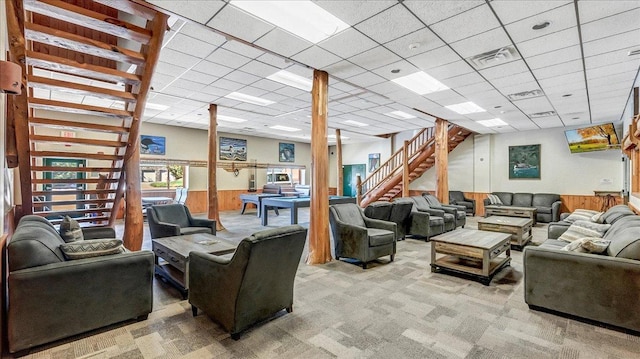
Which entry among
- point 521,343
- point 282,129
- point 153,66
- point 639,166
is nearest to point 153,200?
point 282,129

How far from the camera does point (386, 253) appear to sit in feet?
14.6

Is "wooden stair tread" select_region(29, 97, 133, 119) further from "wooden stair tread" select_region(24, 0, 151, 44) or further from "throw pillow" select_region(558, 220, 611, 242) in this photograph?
"throw pillow" select_region(558, 220, 611, 242)


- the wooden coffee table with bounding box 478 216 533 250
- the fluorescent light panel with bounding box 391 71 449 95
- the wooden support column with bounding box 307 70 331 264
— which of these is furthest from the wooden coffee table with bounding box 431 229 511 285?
the fluorescent light panel with bounding box 391 71 449 95

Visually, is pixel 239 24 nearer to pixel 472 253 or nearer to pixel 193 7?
pixel 193 7

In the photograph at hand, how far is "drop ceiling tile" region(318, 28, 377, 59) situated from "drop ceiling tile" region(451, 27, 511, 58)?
3.53 feet

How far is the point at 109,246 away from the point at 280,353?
1.79 meters

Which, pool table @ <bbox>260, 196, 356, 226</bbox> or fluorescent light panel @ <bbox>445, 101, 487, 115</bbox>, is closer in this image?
fluorescent light panel @ <bbox>445, 101, 487, 115</bbox>

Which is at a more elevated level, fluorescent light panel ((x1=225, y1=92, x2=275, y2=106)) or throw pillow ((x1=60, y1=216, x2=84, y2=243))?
fluorescent light panel ((x1=225, y1=92, x2=275, y2=106))

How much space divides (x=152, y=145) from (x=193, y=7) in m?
7.97

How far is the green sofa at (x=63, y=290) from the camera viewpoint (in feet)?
6.98

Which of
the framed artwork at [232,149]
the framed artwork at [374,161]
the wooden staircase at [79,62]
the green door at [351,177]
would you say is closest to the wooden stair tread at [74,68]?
the wooden staircase at [79,62]

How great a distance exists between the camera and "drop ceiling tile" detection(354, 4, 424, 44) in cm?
293

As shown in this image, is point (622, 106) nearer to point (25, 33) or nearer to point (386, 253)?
point (386, 253)

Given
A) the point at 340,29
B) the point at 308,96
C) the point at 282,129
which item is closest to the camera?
the point at 340,29
